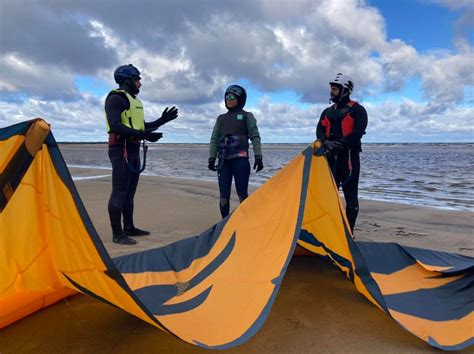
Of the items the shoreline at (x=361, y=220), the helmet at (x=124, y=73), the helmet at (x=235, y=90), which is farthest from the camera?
the shoreline at (x=361, y=220)

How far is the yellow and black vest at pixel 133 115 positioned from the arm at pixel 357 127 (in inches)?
93.6

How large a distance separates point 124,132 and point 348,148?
8.23ft

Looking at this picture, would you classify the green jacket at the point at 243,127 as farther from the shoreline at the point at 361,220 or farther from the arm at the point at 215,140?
the shoreline at the point at 361,220

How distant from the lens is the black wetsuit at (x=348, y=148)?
426cm

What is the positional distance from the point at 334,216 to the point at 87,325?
1924 millimetres

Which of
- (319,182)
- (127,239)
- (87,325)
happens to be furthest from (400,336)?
(127,239)

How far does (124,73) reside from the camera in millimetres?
4305

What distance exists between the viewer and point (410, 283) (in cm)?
283

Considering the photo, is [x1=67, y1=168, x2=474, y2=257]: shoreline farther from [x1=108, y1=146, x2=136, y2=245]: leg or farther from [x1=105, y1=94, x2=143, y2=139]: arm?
[x1=105, y1=94, x2=143, y2=139]: arm

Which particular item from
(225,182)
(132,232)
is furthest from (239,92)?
(132,232)

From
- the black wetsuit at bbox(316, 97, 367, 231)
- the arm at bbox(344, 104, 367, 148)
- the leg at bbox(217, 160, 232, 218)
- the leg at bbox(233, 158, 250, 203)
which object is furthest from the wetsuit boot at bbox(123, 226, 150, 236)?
the arm at bbox(344, 104, 367, 148)

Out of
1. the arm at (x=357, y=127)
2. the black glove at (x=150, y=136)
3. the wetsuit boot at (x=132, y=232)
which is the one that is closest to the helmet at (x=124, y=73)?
the black glove at (x=150, y=136)

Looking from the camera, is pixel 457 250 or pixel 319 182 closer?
pixel 319 182

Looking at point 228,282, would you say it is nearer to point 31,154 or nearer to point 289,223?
point 289,223
